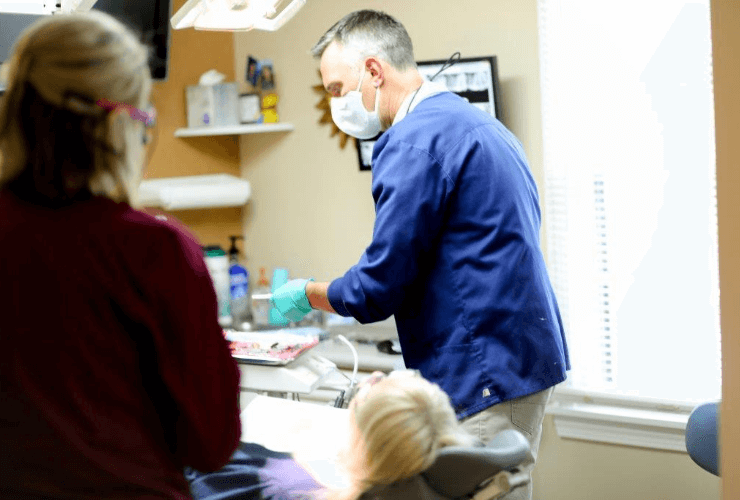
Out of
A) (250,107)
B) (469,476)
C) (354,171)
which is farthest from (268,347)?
(250,107)

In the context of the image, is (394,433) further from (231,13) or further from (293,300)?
(231,13)

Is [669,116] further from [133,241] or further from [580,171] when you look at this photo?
[133,241]

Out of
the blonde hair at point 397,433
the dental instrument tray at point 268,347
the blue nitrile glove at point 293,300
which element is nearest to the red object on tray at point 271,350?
the dental instrument tray at point 268,347

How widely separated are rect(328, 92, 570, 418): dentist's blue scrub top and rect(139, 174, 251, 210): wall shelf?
1942 mm

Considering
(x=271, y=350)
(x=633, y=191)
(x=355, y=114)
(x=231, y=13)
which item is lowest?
(x=271, y=350)

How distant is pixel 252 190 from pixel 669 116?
6.37 ft

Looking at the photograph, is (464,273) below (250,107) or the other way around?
below

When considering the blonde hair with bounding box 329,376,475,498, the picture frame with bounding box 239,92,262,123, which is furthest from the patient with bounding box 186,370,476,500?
the picture frame with bounding box 239,92,262,123

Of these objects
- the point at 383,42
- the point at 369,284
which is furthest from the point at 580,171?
the point at 369,284

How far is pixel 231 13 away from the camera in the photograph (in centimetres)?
203

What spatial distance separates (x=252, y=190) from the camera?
399 centimetres

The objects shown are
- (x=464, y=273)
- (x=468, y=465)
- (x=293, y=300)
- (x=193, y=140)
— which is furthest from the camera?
(x=193, y=140)

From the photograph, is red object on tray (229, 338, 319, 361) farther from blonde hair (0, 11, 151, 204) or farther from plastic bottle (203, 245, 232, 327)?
plastic bottle (203, 245, 232, 327)

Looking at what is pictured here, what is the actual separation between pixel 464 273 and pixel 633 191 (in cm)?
123
